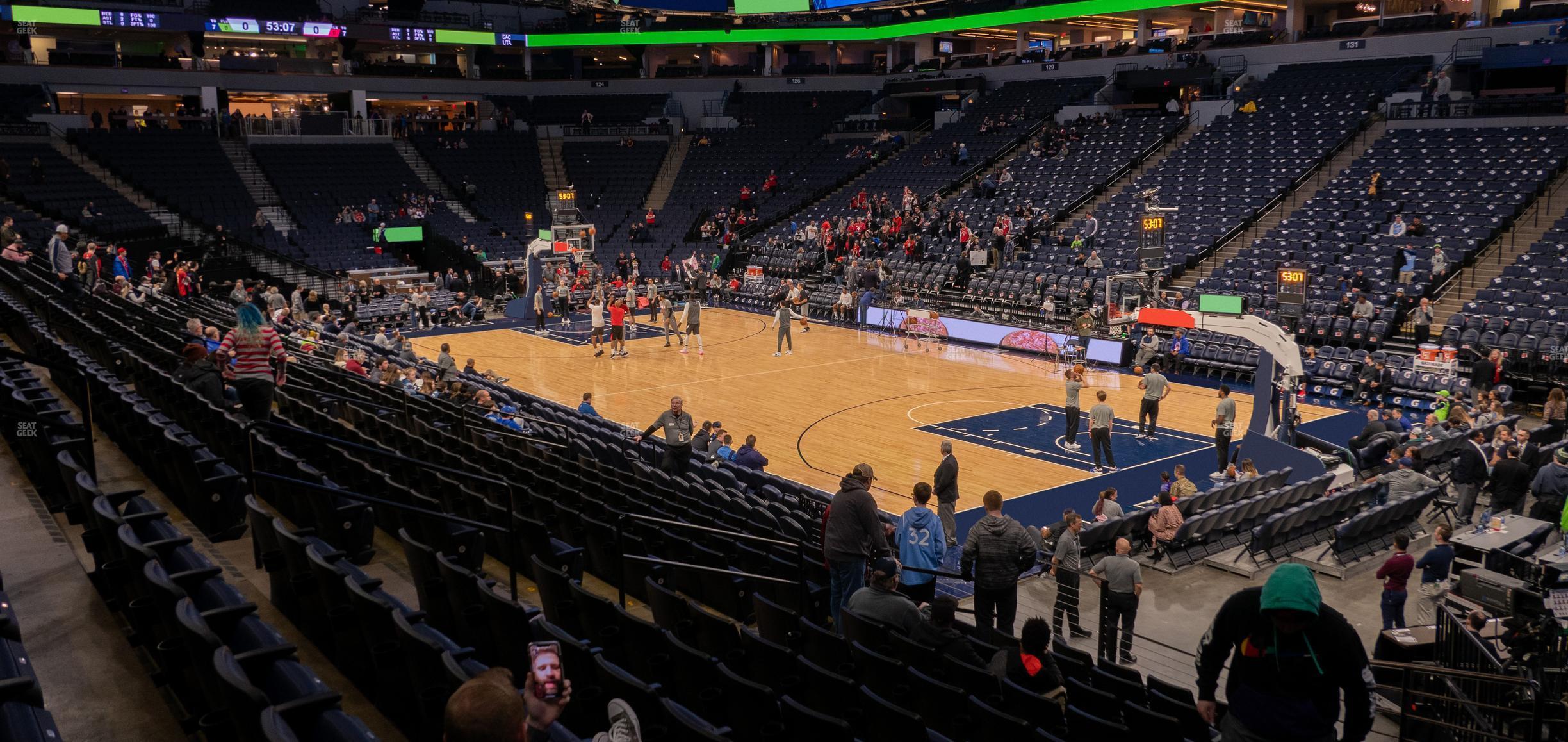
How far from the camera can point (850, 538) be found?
8414 millimetres

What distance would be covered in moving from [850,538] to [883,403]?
46.9 feet

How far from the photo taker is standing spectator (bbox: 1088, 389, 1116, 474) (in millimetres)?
17344

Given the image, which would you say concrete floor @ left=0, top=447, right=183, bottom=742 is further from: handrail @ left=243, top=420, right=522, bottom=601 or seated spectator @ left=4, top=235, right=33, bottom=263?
seated spectator @ left=4, top=235, right=33, bottom=263

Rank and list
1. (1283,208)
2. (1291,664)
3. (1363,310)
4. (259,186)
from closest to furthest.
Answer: (1291,664) → (1363,310) → (1283,208) → (259,186)

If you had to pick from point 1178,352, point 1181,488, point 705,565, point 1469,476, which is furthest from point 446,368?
point 1178,352

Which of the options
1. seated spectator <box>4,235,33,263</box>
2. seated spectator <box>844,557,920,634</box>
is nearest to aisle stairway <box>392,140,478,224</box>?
seated spectator <box>4,235,33,263</box>

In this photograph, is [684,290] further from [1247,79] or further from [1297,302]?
[1297,302]

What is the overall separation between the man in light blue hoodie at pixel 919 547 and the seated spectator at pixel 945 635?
8.21ft

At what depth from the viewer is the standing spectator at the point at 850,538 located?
842 cm

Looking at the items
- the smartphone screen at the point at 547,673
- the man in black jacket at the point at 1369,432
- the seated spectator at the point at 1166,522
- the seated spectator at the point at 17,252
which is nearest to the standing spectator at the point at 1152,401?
the man in black jacket at the point at 1369,432

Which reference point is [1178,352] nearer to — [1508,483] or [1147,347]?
[1147,347]

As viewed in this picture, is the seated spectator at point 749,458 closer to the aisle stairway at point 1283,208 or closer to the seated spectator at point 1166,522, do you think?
the seated spectator at point 1166,522

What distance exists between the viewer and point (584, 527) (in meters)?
9.04

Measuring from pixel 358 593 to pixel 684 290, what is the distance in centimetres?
3438
